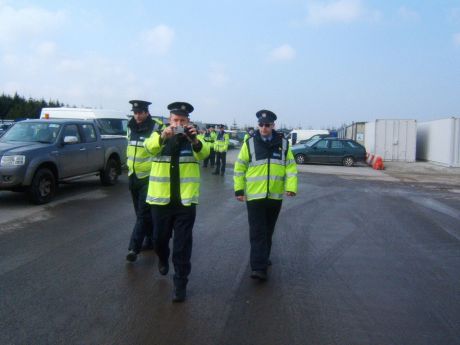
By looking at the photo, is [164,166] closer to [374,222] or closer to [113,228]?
[113,228]

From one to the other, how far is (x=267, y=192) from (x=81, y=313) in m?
2.34

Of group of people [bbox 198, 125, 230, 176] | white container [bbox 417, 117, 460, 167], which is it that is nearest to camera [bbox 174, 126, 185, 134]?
group of people [bbox 198, 125, 230, 176]

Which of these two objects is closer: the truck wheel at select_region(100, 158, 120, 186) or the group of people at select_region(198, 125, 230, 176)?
the truck wheel at select_region(100, 158, 120, 186)

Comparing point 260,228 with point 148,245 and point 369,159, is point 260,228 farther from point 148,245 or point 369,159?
point 369,159

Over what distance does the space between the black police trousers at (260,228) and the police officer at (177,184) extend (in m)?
0.93

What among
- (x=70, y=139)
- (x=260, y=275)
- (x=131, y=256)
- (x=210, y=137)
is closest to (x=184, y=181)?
(x=260, y=275)

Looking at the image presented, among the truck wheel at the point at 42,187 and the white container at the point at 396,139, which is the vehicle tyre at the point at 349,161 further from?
the truck wheel at the point at 42,187

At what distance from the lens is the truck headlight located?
28.7 ft

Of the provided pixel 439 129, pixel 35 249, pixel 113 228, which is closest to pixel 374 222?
pixel 113 228

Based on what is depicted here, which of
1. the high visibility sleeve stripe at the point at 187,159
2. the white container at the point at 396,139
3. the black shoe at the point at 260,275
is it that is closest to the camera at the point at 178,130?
the high visibility sleeve stripe at the point at 187,159

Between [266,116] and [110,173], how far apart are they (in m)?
8.24

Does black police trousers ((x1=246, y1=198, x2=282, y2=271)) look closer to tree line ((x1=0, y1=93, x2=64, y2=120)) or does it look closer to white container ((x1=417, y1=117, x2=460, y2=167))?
white container ((x1=417, y1=117, x2=460, y2=167))

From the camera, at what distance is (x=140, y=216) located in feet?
18.6

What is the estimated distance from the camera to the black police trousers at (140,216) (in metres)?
5.62
